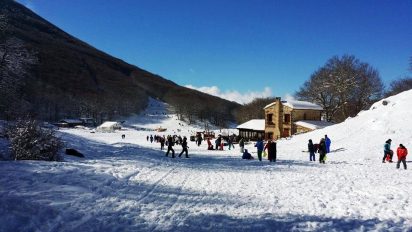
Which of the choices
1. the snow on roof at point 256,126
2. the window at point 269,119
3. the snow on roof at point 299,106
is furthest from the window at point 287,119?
the snow on roof at point 256,126

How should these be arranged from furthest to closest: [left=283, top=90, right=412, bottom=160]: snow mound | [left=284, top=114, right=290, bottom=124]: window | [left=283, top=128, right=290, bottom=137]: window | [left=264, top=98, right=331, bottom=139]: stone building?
[left=284, top=114, right=290, bottom=124]: window, [left=283, top=128, right=290, bottom=137]: window, [left=264, top=98, right=331, bottom=139]: stone building, [left=283, top=90, right=412, bottom=160]: snow mound

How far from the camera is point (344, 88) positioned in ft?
197

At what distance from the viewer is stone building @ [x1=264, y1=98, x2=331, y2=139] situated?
5512 cm

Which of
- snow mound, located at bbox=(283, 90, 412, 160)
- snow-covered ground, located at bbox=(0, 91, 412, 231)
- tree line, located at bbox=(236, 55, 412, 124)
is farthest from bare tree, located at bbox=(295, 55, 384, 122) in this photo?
snow-covered ground, located at bbox=(0, 91, 412, 231)

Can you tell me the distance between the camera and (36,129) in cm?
1966

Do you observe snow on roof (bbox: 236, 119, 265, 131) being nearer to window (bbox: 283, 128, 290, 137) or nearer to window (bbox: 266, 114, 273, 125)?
window (bbox: 266, 114, 273, 125)

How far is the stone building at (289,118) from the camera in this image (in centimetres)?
5512

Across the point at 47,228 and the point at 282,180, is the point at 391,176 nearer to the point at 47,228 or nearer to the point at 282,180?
the point at 282,180

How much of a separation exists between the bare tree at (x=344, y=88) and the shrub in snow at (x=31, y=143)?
50.5 meters

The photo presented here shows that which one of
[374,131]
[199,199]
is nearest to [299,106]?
[374,131]

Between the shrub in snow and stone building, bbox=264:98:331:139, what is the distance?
4060 cm

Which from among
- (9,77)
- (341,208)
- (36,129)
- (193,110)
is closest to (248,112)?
(193,110)

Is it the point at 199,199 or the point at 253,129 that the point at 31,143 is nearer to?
the point at 199,199

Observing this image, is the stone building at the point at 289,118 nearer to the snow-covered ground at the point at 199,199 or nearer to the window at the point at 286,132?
the window at the point at 286,132
